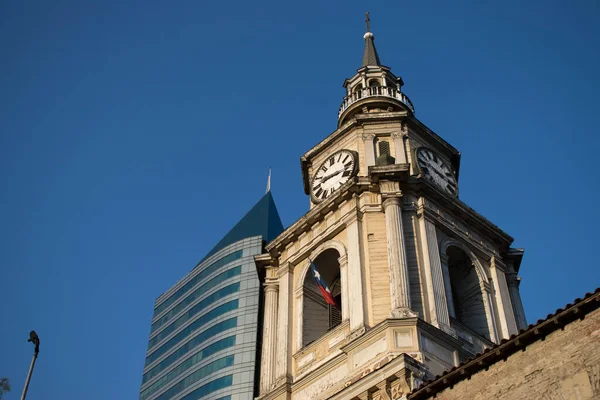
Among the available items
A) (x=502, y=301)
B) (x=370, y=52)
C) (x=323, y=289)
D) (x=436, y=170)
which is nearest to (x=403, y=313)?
(x=323, y=289)

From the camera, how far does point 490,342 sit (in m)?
28.0

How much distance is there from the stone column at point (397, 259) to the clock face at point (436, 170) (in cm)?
409

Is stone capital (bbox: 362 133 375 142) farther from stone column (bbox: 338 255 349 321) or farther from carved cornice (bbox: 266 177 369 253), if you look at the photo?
stone column (bbox: 338 255 349 321)

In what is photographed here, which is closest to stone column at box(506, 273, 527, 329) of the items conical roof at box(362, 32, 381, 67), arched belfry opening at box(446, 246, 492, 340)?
arched belfry opening at box(446, 246, 492, 340)

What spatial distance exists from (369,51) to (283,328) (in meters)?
17.5

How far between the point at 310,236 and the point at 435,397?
1265 centimetres

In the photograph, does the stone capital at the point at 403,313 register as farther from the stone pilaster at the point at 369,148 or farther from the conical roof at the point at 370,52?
the conical roof at the point at 370,52

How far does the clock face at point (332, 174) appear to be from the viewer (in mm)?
32750

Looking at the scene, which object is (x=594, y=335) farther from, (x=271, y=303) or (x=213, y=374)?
(x=213, y=374)

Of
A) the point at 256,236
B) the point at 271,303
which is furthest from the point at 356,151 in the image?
the point at 256,236

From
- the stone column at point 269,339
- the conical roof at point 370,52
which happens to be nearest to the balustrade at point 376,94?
the conical roof at point 370,52

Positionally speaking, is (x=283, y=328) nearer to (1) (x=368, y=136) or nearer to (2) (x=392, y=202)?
(2) (x=392, y=202)

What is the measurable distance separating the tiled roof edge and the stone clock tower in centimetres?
349

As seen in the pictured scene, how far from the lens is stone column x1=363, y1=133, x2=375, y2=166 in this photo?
1280 inches
